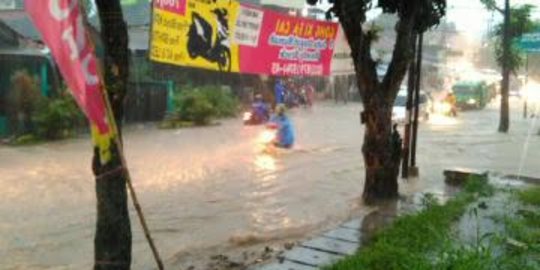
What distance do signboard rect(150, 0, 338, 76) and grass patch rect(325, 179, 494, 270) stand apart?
4.89 m

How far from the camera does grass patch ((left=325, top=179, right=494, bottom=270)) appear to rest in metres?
5.85

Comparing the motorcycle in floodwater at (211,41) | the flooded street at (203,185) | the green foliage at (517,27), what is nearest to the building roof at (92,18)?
the flooded street at (203,185)

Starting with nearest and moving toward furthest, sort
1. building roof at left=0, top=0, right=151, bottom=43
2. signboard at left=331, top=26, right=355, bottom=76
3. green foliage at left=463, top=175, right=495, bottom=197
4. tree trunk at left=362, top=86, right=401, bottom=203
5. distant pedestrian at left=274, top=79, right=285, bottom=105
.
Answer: tree trunk at left=362, top=86, right=401, bottom=203 < green foliage at left=463, top=175, right=495, bottom=197 < signboard at left=331, top=26, right=355, bottom=76 < building roof at left=0, top=0, right=151, bottom=43 < distant pedestrian at left=274, top=79, right=285, bottom=105

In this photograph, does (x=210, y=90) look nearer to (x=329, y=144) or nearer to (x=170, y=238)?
(x=329, y=144)

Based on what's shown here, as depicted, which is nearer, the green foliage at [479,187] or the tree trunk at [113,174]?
the tree trunk at [113,174]

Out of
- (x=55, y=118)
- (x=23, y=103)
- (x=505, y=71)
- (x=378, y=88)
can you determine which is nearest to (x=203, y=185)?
(x=378, y=88)

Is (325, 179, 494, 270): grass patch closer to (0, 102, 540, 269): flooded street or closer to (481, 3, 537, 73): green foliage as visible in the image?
(0, 102, 540, 269): flooded street

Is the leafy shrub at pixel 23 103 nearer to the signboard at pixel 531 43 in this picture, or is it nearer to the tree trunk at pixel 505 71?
the signboard at pixel 531 43

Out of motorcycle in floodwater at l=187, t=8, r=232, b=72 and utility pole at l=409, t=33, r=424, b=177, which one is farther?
utility pole at l=409, t=33, r=424, b=177

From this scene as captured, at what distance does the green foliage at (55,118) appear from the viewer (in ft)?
59.7

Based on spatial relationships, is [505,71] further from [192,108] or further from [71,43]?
[71,43]

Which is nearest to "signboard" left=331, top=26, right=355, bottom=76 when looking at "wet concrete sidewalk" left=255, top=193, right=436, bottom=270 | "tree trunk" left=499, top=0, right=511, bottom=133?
"wet concrete sidewalk" left=255, top=193, right=436, bottom=270

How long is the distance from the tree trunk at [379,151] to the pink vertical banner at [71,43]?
5550 millimetres

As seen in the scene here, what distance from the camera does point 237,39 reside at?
12.4 meters
